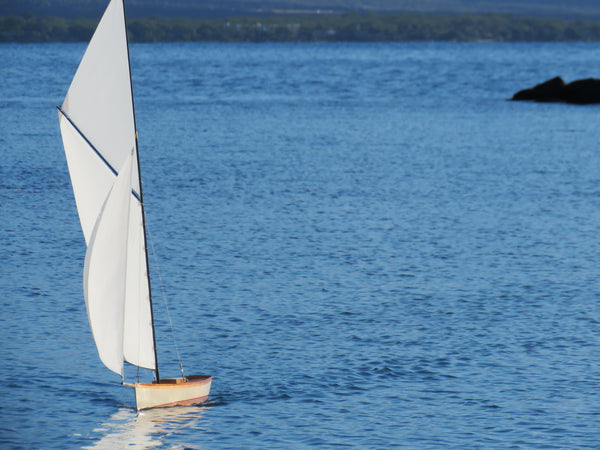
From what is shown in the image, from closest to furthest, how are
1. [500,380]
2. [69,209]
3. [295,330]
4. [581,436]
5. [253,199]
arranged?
[581,436], [500,380], [295,330], [69,209], [253,199]

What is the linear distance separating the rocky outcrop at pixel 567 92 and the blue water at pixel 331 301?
62.4m

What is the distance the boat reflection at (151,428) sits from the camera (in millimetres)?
23125

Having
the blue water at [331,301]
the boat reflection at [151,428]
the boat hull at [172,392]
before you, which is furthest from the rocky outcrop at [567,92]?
the boat reflection at [151,428]

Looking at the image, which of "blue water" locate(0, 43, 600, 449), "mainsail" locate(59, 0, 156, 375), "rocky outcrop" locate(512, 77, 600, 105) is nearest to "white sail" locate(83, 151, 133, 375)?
"mainsail" locate(59, 0, 156, 375)

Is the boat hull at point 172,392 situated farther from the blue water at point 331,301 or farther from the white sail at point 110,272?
the white sail at point 110,272

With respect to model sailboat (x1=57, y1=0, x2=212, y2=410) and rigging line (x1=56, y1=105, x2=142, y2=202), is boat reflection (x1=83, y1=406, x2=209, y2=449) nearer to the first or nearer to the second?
model sailboat (x1=57, y1=0, x2=212, y2=410)

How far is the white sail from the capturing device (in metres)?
23.4

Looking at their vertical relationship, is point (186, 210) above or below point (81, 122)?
below

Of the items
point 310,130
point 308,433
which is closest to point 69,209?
point 308,433

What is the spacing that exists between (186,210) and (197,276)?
1649cm

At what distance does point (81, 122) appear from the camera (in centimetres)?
2547

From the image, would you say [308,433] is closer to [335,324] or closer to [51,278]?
[335,324]

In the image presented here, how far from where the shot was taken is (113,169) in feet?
84.8

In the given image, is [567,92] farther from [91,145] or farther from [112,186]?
[112,186]
